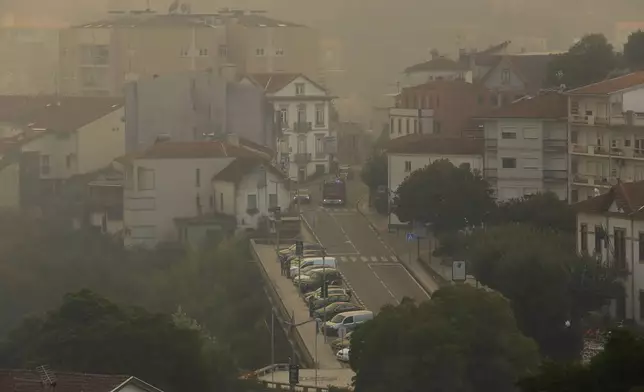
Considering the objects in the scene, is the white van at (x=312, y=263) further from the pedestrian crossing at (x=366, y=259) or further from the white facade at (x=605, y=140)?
the white facade at (x=605, y=140)

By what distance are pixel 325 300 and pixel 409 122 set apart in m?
9.75

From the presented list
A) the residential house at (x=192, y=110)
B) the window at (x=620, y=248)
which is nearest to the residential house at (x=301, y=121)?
the residential house at (x=192, y=110)

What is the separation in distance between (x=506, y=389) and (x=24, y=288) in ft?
29.0

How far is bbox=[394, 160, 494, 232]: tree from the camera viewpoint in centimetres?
2308

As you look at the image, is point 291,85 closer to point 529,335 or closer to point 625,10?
point 625,10

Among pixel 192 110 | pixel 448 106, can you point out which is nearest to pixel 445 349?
pixel 448 106

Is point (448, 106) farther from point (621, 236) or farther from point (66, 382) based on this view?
point (66, 382)

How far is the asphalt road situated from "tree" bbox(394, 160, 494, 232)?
0.49m

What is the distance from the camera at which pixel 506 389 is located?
1554cm

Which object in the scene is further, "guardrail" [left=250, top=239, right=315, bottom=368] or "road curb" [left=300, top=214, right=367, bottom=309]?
"road curb" [left=300, top=214, right=367, bottom=309]

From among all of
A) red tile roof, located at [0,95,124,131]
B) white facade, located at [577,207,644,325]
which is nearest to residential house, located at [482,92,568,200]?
white facade, located at [577,207,644,325]

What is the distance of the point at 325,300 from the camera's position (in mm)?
19688

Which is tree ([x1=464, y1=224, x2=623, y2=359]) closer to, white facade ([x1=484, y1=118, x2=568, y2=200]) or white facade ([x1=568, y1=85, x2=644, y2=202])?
white facade ([x1=568, y1=85, x2=644, y2=202])

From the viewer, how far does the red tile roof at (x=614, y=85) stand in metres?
23.1
